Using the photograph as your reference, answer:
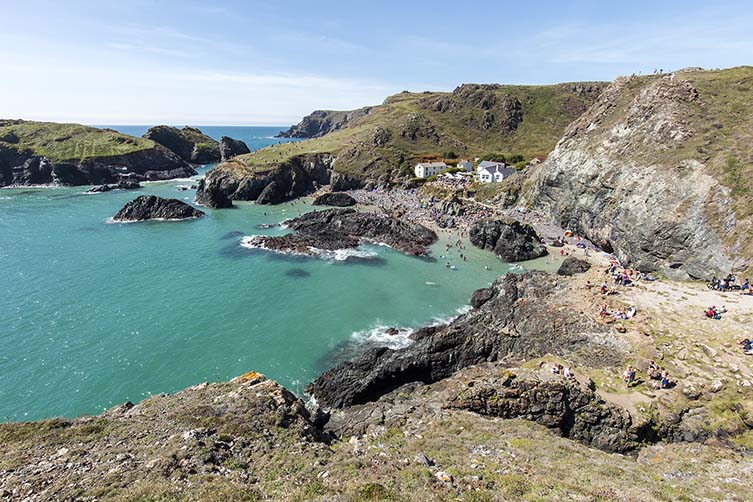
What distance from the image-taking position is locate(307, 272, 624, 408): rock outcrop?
27.9 metres

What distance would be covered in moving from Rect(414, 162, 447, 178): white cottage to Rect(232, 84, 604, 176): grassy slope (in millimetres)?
9288

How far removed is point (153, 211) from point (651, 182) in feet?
299

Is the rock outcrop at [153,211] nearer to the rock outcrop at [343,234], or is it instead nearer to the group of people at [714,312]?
the rock outcrop at [343,234]

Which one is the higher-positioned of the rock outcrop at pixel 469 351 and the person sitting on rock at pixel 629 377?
the person sitting on rock at pixel 629 377

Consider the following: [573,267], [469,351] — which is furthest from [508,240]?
[469,351]

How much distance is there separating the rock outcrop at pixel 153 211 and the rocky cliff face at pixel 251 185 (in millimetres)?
10168

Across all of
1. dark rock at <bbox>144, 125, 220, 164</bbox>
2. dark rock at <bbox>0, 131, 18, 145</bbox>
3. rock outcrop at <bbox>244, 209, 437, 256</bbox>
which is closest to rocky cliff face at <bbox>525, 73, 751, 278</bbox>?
rock outcrop at <bbox>244, 209, 437, 256</bbox>

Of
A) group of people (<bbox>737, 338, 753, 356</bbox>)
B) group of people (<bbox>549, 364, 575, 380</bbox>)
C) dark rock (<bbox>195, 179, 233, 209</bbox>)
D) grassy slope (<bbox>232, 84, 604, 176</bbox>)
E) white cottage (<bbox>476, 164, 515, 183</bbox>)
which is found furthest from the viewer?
grassy slope (<bbox>232, 84, 604, 176</bbox>)

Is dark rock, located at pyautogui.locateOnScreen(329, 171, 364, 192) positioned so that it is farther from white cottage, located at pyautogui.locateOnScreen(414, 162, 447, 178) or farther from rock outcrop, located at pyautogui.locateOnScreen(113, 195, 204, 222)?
rock outcrop, located at pyautogui.locateOnScreen(113, 195, 204, 222)

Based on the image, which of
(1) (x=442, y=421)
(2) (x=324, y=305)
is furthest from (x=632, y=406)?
(2) (x=324, y=305)

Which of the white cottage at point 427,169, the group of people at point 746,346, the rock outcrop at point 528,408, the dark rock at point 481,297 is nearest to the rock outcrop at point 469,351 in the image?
the rock outcrop at point 528,408

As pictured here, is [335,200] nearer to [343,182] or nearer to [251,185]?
[343,182]

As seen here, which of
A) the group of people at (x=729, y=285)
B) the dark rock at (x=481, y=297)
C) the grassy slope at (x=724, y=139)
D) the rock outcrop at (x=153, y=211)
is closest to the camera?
the group of people at (x=729, y=285)

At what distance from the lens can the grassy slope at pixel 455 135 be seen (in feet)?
387
